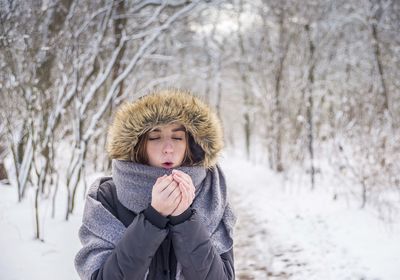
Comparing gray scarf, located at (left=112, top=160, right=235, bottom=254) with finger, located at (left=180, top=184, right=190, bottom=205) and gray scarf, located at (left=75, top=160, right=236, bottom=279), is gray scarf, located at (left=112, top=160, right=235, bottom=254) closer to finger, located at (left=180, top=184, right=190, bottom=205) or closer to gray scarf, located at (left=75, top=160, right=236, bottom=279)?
gray scarf, located at (left=75, top=160, right=236, bottom=279)

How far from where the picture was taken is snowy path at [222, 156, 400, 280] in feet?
12.8

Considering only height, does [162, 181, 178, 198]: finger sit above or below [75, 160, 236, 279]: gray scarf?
above

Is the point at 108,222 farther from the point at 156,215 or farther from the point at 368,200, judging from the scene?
the point at 368,200

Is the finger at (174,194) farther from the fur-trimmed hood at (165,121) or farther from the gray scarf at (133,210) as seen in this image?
the fur-trimmed hood at (165,121)

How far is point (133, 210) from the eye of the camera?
131cm

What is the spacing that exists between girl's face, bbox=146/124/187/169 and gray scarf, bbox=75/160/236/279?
4cm

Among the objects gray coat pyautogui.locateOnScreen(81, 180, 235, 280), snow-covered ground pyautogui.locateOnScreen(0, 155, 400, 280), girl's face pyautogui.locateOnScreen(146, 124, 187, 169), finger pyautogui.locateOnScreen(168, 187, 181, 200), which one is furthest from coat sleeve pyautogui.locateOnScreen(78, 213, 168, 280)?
snow-covered ground pyautogui.locateOnScreen(0, 155, 400, 280)

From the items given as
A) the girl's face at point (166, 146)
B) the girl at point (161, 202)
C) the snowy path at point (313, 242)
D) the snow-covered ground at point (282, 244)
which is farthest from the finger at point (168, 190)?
the snowy path at point (313, 242)

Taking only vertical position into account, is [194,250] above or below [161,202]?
below

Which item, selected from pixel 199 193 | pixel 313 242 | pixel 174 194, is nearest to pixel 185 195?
pixel 174 194

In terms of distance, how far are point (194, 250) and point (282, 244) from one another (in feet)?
13.9

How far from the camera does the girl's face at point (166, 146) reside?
4.37 ft

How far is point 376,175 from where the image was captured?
5.79 metres

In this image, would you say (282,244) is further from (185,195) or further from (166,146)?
(185,195)
